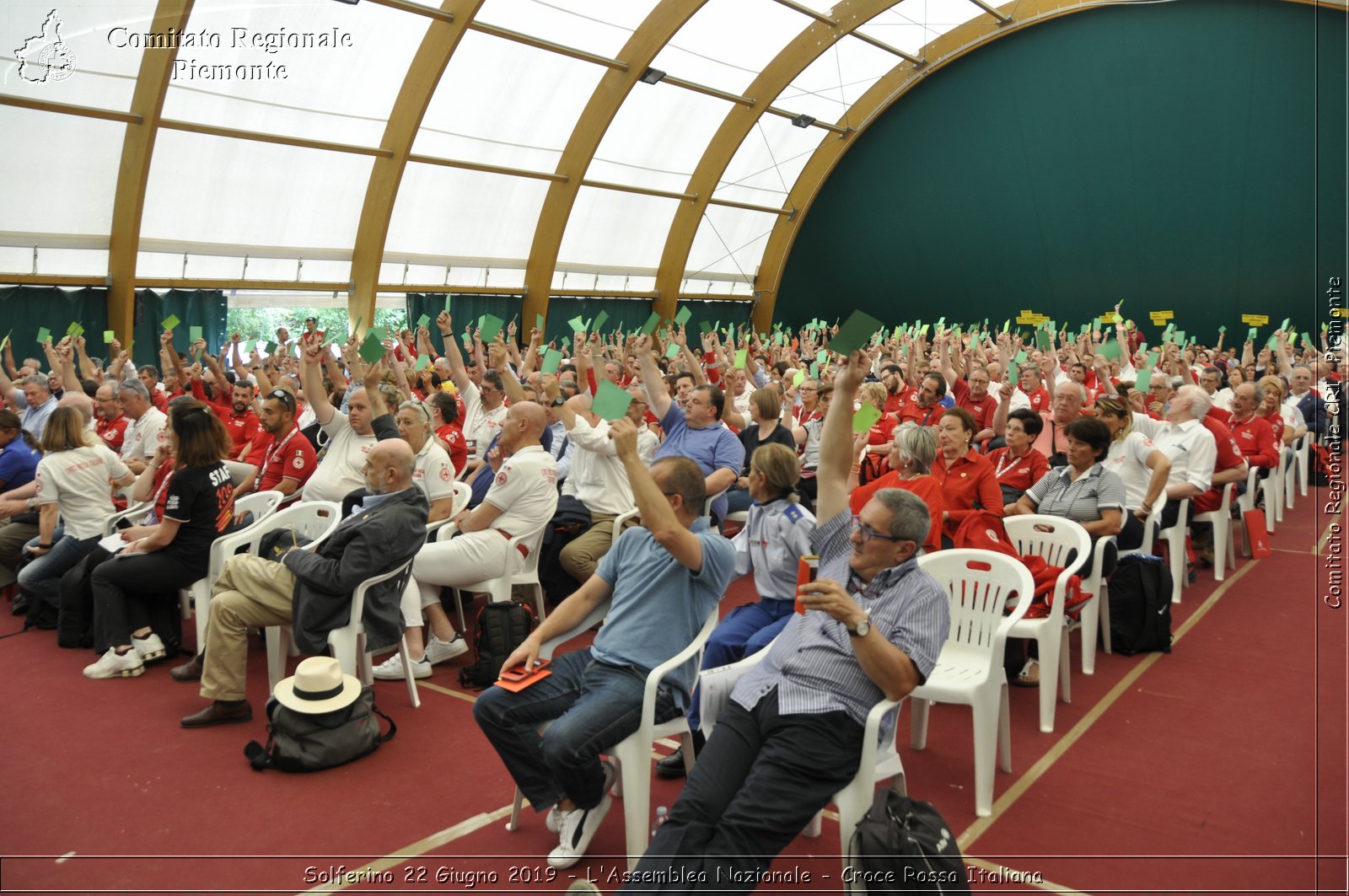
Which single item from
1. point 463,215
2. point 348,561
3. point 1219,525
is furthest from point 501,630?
point 463,215

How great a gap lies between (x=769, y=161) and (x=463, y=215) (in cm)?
698

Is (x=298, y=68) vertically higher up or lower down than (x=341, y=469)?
higher up

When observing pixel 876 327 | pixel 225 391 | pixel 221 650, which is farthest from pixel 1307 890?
pixel 225 391

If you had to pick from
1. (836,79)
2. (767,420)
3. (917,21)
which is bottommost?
(767,420)

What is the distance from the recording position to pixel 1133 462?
520 centimetres

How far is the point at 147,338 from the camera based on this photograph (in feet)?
43.3

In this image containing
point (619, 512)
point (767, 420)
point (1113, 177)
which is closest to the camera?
point (619, 512)

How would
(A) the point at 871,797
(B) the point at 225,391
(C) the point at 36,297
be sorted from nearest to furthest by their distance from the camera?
(A) the point at 871,797 < (B) the point at 225,391 < (C) the point at 36,297

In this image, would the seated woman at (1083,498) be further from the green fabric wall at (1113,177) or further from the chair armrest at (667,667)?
the green fabric wall at (1113,177)

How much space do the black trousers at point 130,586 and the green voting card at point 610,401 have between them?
2432mm

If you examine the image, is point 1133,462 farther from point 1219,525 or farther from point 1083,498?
point 1219,525

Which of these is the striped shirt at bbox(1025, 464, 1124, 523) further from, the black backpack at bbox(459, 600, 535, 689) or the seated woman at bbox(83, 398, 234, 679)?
the seated woman at bbox(83, 398, 234, 679)

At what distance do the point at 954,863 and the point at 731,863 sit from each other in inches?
20.6

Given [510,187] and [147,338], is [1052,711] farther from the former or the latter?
[510,187]
